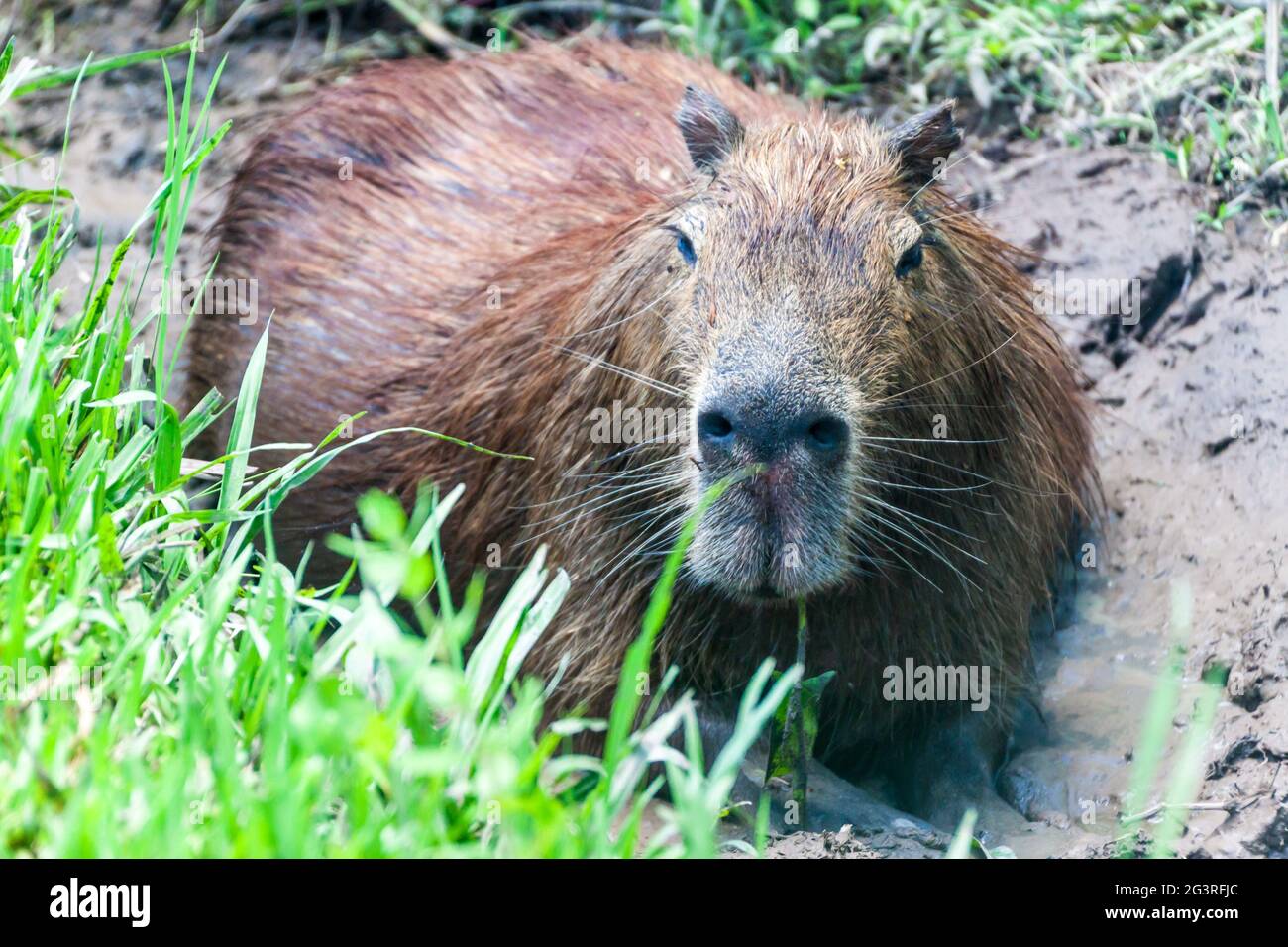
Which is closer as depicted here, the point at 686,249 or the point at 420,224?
the point at 686,249

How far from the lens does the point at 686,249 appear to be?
3.41 meters

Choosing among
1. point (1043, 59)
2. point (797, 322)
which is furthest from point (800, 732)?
point (1043, 59)

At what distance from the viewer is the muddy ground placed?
3.75 metres

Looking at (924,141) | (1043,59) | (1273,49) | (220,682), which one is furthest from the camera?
(1043,59)

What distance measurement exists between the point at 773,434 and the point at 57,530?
1.37 metres

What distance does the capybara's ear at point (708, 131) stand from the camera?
358cm

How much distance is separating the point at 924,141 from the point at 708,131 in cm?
49

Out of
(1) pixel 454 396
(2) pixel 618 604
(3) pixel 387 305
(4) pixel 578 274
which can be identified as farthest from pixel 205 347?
(2) pixel 618 604

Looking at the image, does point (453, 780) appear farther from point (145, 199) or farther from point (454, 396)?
point (145, 199)

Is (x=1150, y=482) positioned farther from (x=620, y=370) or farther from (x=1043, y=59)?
(x=620, y=370)

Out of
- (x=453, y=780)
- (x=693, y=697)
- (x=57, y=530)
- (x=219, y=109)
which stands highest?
(x=219, y=109)

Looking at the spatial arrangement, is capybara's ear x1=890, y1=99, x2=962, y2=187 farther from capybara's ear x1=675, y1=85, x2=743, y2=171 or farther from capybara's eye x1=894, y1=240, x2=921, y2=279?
capybara's ear x1=675, y1=85, x2=743, y2=171

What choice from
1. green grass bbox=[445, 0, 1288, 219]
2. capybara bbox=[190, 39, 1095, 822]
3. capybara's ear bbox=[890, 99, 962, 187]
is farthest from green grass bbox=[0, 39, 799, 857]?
green grass bbox=[445, 0, 1288, 219]
